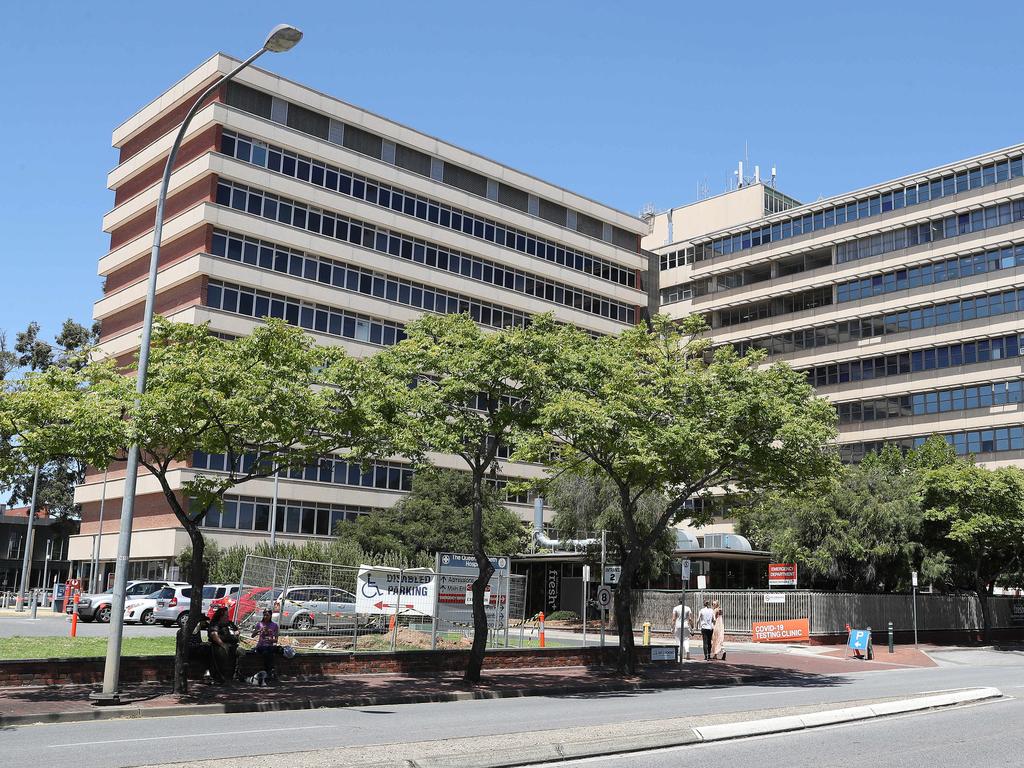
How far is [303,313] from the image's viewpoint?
181 ft

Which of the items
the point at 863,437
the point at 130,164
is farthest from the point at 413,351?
the point at 863,437

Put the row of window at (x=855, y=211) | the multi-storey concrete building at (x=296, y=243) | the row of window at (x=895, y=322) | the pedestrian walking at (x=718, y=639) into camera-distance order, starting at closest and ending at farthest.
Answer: the pedestrian walking at (x=718, y=639), the multi-storey concrete building at (x=296, y=243), the row of window at (x=895, y=322), the row of window at (x=855, y=211)

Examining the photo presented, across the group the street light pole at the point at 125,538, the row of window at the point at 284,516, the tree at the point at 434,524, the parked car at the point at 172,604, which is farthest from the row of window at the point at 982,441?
the street light pole at the point at 125,538

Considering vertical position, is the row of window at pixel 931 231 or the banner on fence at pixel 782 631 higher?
the row of window at pixel 931 231

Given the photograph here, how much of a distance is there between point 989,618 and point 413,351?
3577cm

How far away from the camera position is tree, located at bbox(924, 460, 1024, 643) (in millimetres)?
43062

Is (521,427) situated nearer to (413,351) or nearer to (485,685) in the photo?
(413,351)

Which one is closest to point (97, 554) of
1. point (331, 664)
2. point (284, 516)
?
point (284, 516)

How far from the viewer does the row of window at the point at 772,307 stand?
72.3 metres

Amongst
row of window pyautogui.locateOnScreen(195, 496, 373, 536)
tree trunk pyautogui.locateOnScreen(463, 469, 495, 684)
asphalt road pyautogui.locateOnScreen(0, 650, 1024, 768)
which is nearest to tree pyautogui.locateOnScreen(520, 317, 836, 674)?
tree trunk pyautogui.locateOnScreen(463, 469, 495, 684)

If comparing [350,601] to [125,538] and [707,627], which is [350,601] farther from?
[707,627]

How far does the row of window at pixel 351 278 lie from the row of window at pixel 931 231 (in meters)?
23.7

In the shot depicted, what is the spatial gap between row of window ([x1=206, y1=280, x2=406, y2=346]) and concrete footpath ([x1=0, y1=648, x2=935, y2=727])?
2973 centimetres

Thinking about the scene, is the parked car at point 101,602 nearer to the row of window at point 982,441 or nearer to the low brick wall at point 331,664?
the low brick wall at point 331,664
